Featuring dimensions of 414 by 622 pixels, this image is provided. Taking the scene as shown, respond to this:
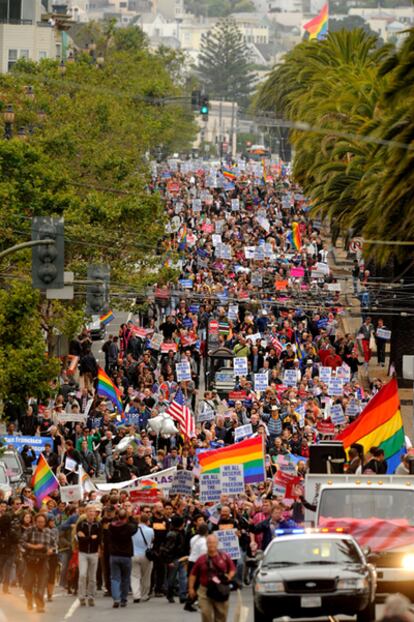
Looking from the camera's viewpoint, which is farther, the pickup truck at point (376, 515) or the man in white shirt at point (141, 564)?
the man in white shirt at point (141, 564)

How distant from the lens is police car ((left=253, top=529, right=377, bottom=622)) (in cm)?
2177

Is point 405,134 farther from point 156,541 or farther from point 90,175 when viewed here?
point 90,175

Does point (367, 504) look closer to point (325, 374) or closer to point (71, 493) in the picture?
point (71, 493)

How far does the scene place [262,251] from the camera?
67.0m

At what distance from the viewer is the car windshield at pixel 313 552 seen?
22.2m

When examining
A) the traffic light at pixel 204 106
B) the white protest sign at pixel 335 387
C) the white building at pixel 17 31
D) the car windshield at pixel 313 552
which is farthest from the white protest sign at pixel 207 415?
the white building at pixel 17 31

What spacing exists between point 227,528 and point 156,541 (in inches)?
51.0

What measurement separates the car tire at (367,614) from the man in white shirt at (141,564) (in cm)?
643

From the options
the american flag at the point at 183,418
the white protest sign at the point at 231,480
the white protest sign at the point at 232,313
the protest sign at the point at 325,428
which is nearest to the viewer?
the white protest sign at the point at 231,480

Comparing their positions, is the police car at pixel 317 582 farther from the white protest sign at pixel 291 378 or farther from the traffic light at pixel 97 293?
the white protest sign at pixel 291 378

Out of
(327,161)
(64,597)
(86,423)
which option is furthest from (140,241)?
(64,597)

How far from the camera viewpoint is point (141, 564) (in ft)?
92.3

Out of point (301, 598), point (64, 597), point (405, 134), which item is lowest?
point (64, 597)

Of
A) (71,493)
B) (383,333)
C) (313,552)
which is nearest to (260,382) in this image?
(383,333)
